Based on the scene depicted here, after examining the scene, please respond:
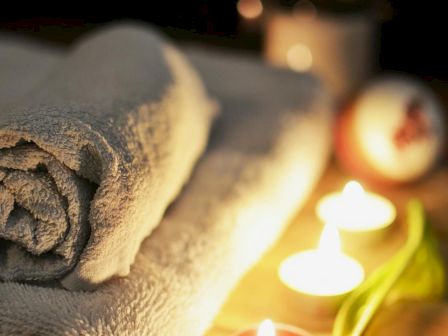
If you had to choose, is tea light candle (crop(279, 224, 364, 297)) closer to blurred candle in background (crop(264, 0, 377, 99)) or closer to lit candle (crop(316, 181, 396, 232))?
lit candle (crop(316, 181, 396, 232))

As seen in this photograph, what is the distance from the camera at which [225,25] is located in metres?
2.07

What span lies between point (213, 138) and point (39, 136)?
501 millimetres

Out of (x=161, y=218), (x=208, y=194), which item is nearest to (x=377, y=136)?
(x=208, y=194)

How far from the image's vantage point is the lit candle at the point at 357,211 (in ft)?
3.92

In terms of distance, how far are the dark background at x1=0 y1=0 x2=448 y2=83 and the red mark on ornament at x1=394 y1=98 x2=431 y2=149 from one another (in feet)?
2.19

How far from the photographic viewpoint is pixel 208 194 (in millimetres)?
1056

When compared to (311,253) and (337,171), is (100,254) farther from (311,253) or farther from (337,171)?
(337,171)

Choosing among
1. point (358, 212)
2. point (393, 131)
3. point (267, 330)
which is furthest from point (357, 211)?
point (267, 330)

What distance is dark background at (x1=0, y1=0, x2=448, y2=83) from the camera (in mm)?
2002

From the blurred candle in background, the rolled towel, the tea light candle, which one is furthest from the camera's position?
the blurred candle in background

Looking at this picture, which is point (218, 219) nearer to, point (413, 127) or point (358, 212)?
point (358, 212)

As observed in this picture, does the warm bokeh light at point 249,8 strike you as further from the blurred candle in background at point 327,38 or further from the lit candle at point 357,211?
the lit candle at point 357,211

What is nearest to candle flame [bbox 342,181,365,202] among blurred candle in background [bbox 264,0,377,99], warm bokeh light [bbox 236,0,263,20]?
blurred candle in background [bbox 264,0,377,99]

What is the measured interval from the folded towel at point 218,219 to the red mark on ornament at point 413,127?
0.14 m
